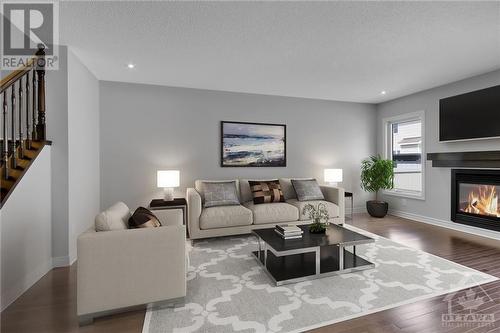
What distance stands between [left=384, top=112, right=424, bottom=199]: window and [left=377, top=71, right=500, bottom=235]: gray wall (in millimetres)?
135

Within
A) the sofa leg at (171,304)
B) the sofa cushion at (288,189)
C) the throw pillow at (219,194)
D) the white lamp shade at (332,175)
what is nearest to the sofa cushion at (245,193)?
the throw pillow at (219,194)

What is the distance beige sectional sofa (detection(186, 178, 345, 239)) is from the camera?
353cm

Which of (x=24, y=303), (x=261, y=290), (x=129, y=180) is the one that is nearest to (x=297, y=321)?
(x=261, y=290)

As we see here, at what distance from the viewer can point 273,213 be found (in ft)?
12.6

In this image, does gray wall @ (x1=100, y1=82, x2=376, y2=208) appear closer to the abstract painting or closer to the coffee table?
the abstract painting

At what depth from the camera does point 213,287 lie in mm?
2334

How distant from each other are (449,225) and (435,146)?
1424 millimetres

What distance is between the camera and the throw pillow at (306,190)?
4.32 meters

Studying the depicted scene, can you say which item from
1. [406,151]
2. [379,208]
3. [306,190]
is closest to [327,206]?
[306,190]

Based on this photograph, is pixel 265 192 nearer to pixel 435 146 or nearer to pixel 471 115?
pixel 435 146

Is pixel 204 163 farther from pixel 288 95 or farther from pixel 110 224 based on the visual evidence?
pixel 110 224

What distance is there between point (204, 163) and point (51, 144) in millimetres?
2267

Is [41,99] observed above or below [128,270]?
above

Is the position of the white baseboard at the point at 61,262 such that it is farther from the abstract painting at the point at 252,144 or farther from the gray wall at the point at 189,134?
the abstract painting at the point at 252,144
